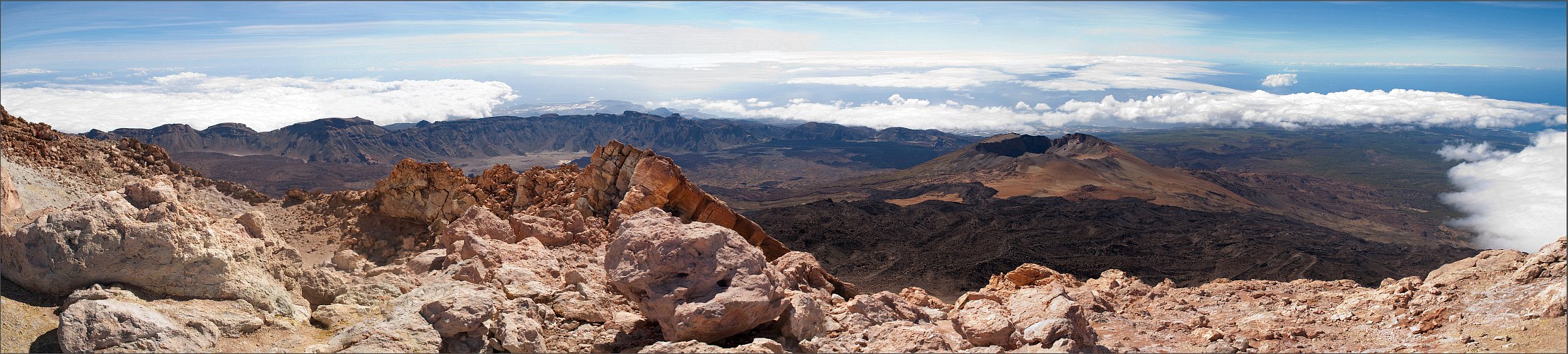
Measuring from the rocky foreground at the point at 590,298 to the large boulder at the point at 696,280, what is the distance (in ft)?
0.08

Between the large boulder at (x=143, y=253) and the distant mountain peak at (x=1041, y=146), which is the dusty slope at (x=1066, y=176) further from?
the large boulder at (x=143, y=253)

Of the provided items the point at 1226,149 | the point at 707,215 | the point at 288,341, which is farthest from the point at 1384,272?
the point at 1226,149

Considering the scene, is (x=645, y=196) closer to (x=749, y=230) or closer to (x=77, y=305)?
(x=749, y=230)

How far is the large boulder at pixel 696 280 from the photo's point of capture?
7.90 m

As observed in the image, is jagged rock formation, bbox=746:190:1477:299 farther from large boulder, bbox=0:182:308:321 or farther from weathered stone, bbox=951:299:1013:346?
large boulder, bbox=0:182:308:321

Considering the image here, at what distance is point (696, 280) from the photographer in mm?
8195

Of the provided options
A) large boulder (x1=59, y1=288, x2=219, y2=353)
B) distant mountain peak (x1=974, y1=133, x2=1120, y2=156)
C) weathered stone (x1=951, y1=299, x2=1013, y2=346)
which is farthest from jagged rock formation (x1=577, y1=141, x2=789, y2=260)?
distant mountain peak (x1=974, y1=133, x2=1120, y2=156)

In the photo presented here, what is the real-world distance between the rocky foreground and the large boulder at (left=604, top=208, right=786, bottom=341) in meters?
0.02

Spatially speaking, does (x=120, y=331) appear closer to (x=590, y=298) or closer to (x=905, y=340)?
(x=590, y=298)

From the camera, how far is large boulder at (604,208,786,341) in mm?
7902

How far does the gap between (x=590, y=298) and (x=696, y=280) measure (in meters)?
2.19

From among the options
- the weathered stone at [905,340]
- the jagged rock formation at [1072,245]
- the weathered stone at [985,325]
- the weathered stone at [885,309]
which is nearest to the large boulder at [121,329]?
the weathered stone at [905,340]

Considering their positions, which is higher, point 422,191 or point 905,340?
point 422,191

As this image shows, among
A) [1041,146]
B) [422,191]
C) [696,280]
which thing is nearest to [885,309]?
[696,280]
